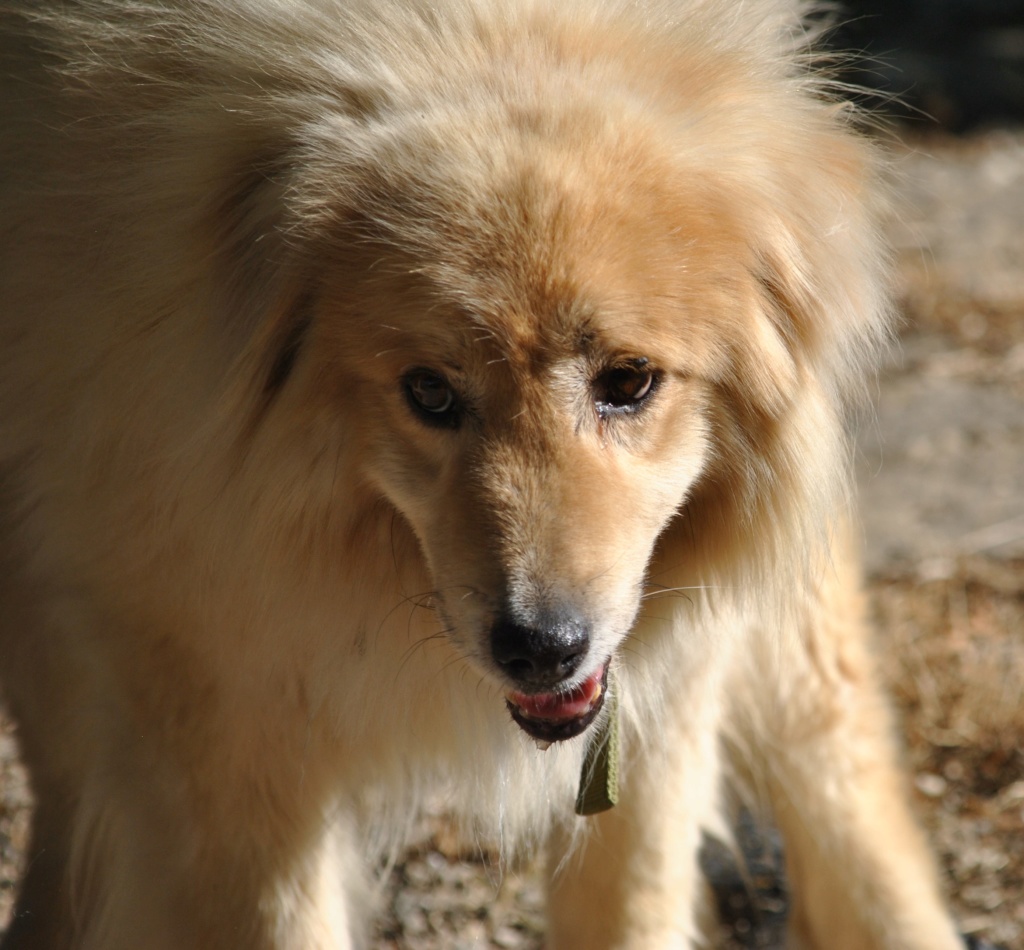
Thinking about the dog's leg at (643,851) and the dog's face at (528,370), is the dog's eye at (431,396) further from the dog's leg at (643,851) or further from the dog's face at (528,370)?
the dog's leg at (643,851)

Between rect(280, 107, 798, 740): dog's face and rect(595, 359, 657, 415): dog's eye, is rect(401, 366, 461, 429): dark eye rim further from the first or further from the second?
rect(595, 359, 657, 415): dog's eye

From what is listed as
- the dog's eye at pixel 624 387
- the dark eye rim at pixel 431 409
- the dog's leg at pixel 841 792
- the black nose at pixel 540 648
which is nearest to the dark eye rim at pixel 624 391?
the dog's eye at pixel 624 387

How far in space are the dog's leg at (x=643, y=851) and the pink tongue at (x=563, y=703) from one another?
0.59 meters

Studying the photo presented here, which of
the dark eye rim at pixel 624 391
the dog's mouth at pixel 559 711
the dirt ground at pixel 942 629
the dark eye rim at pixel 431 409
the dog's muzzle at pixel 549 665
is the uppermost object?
the dark eye rim at pixel 624 391

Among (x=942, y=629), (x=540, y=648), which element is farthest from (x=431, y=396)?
(x=942, y=629)

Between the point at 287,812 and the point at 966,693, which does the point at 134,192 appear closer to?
the point at 287,812

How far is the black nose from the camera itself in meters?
2.05

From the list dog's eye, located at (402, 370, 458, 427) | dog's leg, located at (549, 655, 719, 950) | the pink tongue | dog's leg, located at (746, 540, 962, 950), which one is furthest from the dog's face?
dog's leg, located at (746, 540, 962, 950)

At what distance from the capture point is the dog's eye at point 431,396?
214cm

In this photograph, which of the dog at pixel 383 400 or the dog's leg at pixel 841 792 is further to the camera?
the dog's leg at pixel 841 792

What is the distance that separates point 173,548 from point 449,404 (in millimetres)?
567

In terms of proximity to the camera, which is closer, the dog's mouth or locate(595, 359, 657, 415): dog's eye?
locate(595, 359, 657, 415): dog's eye

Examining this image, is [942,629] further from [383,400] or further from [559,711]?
[383,400]

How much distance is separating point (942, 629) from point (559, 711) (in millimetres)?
2248
